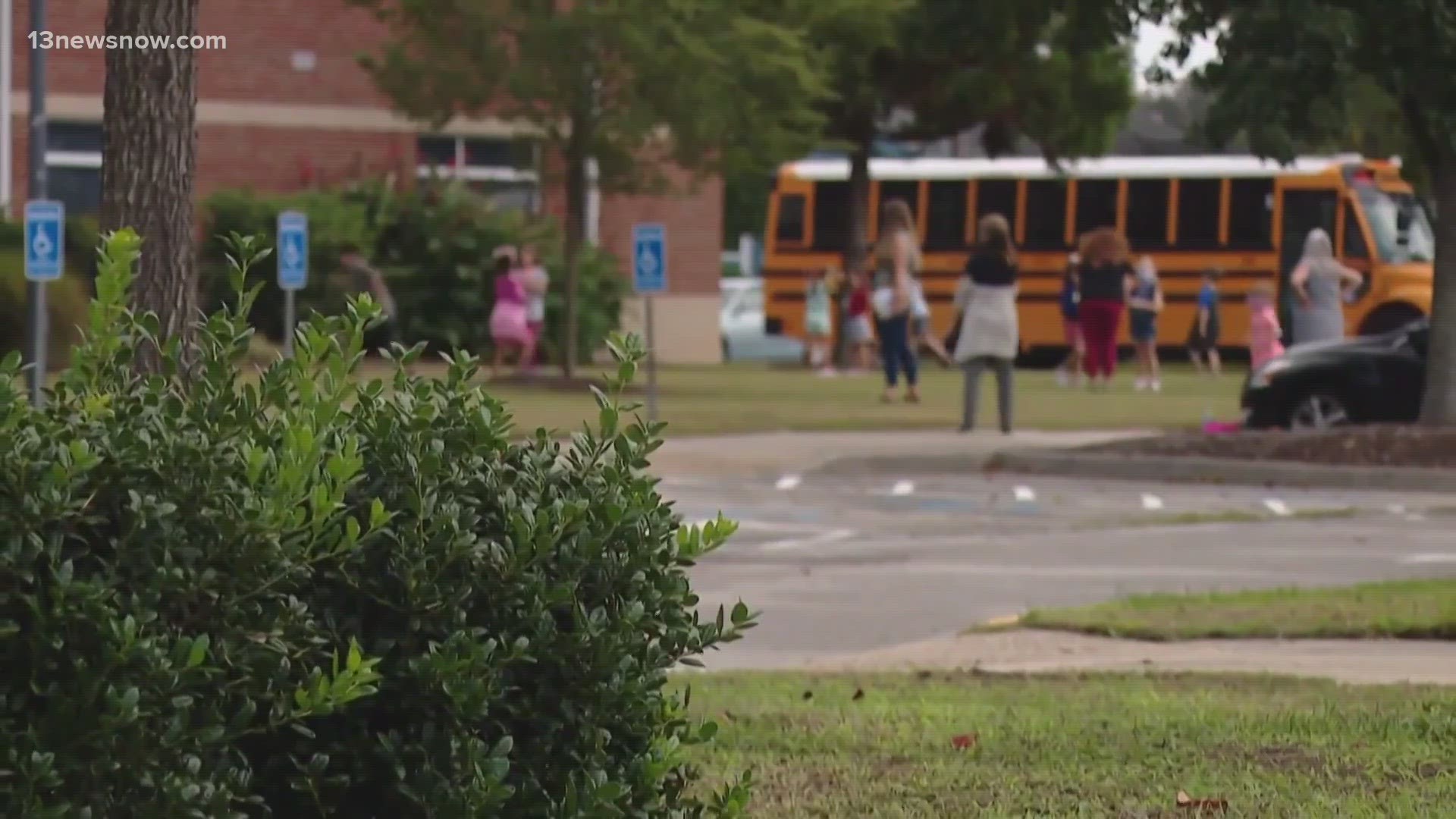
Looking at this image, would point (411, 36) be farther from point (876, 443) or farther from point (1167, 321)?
point (1167, 321)

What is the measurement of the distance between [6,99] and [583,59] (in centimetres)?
1120

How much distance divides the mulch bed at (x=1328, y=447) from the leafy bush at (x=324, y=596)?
1540 cm

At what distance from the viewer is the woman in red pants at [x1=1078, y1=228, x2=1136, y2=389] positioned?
30766 mm

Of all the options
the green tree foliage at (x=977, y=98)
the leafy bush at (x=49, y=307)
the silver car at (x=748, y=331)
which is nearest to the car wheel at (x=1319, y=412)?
the leafy bush at (x=49, y=307)

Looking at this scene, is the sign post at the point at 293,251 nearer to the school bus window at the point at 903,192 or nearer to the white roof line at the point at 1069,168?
the white roof line at the point at 1069,168

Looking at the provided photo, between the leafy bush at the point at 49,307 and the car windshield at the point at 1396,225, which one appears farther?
the car windshield at the point at 1396,225

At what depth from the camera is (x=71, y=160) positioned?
1531 inches

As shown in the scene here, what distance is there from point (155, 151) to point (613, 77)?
2297cm

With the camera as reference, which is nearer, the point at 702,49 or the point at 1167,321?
the point at 702,49

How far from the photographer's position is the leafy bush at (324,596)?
13.3 feet

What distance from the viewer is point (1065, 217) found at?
44.3m

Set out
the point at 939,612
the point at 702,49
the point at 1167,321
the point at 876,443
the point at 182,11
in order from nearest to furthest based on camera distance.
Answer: the point at 182,11
the point at 939,612
the point at 876,443
the point at 702,49
the point at 1167,321

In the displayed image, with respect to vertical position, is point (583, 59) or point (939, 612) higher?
point (583, 59)

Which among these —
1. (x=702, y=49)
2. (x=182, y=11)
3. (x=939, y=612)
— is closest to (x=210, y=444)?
(x=182, y=11)
